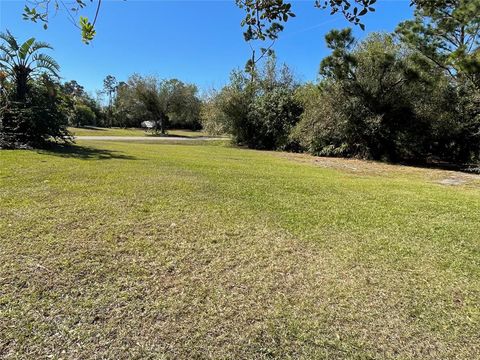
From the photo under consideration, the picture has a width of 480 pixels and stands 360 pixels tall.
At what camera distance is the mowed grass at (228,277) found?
2.08 metres

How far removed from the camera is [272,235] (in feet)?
12.8

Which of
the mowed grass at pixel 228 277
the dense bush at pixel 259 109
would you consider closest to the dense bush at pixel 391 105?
the dense bush at pixel 259 109

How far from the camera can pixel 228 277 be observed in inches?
113

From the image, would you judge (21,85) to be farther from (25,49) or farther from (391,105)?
(391,105)

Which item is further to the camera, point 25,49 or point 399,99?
point 399,99

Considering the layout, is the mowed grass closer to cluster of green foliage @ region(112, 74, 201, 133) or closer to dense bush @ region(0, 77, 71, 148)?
dense bush @ region(0, 77, 71, 148)

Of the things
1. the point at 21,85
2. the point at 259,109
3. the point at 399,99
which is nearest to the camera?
the point at 21,85

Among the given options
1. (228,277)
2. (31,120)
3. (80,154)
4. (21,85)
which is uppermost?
(21,85)

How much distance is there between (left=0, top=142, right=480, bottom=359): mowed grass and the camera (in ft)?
6.81

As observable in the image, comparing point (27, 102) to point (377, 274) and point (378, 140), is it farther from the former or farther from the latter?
point (378, 140)

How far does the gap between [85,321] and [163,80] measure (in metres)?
36.4

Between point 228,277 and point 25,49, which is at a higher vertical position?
point 25,49

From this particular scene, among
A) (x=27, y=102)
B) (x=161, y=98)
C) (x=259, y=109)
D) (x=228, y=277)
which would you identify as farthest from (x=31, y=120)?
(x=161, y=98)

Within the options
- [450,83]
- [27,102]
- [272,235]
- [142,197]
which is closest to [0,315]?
[272,235]
